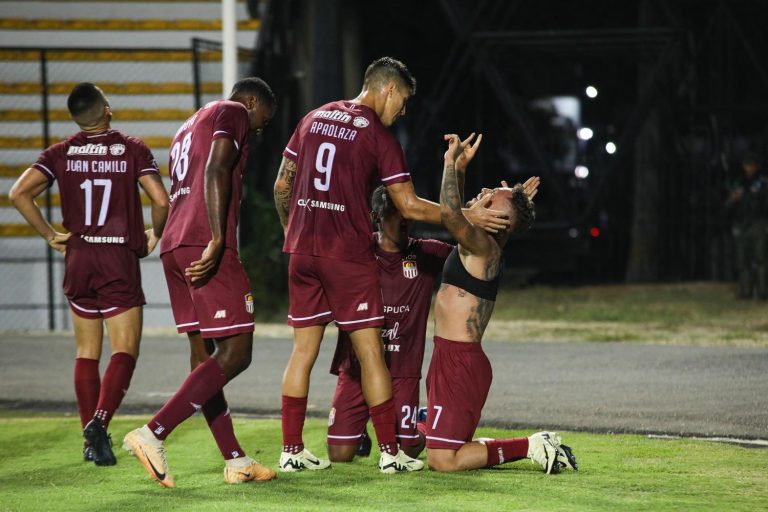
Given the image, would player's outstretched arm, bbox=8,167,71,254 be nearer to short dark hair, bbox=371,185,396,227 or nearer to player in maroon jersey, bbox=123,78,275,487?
player in maroon jersey, bbox=123,78,275,487

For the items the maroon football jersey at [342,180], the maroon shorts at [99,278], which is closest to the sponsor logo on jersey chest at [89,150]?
the maroon shorts at [99,278]

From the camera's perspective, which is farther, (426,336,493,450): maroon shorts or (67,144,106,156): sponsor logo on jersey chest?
(67,144,106,156): sponsor logo on jersey chest

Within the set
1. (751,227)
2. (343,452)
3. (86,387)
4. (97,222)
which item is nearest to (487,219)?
(343,452)

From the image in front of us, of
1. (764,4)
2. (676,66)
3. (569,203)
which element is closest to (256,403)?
(569,203)

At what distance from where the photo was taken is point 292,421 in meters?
6.68

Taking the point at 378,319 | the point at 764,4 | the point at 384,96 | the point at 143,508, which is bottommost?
the point at 143,508

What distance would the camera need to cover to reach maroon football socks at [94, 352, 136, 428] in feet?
23.7

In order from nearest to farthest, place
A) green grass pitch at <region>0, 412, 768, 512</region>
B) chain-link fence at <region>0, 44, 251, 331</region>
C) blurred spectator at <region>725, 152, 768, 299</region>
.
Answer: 1. green grass pitch at <region>0, 412, 768, 512</region>
2. chain-link fence at <region>0, 44, 251, 331</region>
3. blurred spectator at <region>725, 152, 768, 299</region>

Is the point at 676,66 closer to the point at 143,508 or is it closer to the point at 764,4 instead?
the point at 764,4

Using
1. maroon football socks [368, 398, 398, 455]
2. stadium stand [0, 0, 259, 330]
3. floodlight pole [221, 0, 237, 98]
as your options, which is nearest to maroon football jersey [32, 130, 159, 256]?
maroon football socks [368, 398, 398, 455]

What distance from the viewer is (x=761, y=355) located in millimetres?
11656

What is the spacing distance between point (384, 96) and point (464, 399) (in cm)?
166

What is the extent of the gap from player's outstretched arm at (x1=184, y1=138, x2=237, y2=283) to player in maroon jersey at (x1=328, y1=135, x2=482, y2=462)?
1171 mm

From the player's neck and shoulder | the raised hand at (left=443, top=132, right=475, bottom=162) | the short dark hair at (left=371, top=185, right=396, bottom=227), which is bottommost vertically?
the short dark hair at (left=371, top=185, right=396, bottom=227)
